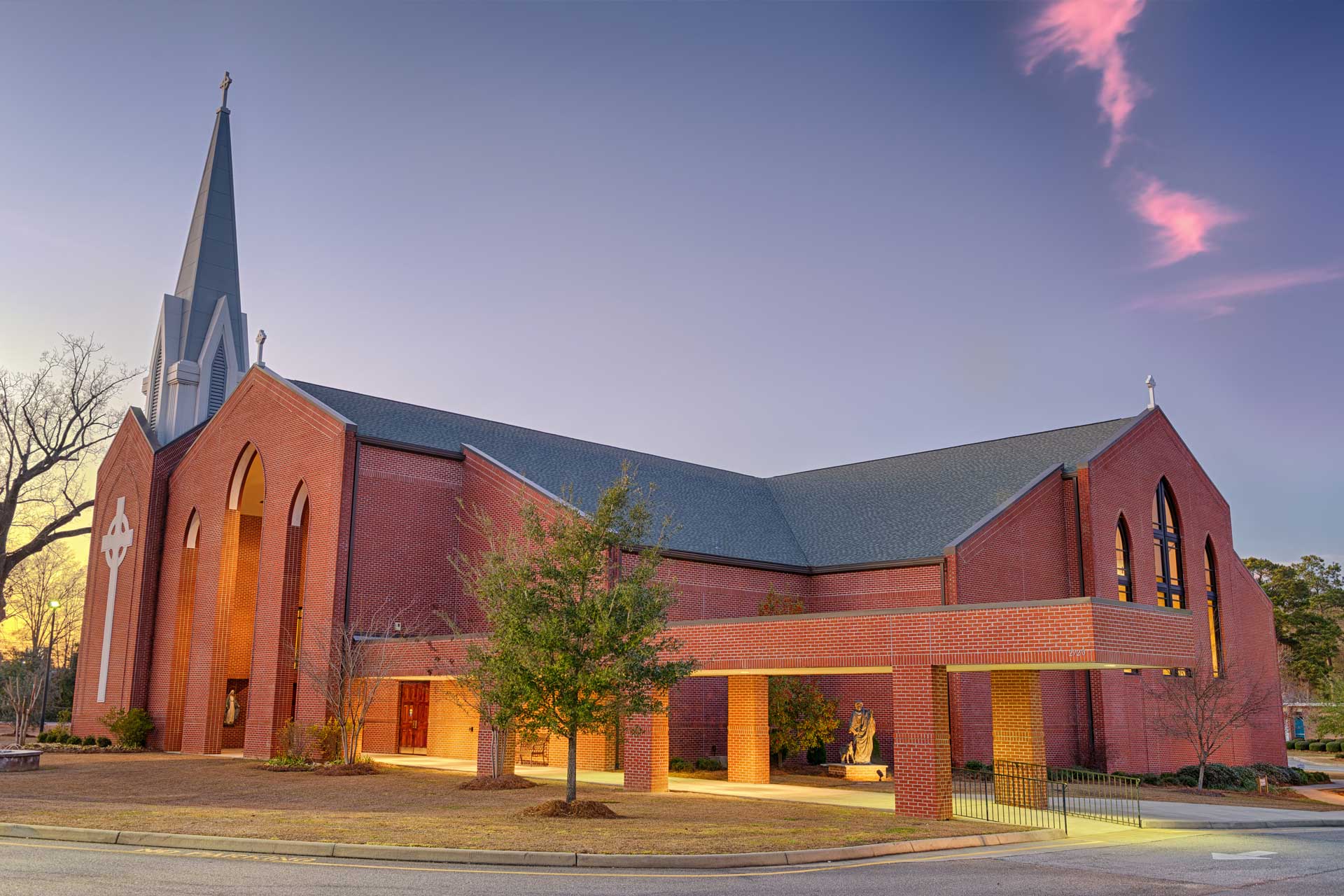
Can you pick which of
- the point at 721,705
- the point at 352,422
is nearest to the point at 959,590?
the point at 721,705

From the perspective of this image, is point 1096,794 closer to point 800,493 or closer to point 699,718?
point 699,718

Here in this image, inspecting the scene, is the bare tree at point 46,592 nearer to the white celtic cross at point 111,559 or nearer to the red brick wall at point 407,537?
the white celtic cross at point 111,559

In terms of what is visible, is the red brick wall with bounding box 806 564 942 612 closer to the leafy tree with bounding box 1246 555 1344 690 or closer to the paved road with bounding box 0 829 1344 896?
the paved road with bounding box 0 829 1344 896

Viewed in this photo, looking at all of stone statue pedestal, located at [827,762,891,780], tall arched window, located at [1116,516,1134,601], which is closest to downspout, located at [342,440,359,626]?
stone statue pedestal, located at [827,762,891,780]

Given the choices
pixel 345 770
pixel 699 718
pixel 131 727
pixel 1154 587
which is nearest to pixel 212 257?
pixel 131 727

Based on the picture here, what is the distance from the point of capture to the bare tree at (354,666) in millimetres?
29172

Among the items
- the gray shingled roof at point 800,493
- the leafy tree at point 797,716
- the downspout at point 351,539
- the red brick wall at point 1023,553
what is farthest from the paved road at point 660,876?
the gray shingled roof at point 800,493

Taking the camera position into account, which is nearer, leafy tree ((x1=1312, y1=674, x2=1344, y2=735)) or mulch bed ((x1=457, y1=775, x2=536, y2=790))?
mulch bed ((x1=457, y1=775, x2=536, y2=790))

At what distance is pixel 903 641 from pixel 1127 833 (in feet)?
16.3

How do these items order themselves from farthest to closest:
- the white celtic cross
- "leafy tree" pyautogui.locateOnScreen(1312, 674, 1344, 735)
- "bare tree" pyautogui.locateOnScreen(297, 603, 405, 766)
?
"leafy tree" pyautogui.locateOnScreen(1312, 674, 1344, 735)
the white celtic cross
"bare tree" pyautogui.locateOnScreen(297, 603, 405, 766)

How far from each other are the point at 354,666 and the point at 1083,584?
70.8 ft

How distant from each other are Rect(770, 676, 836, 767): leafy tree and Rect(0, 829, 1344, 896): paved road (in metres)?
14.7

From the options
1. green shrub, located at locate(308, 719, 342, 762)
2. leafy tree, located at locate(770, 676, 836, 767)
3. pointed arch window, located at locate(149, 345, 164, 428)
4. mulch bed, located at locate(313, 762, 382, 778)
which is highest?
pointed arch window, located at locate(149, 345, 164, 428)

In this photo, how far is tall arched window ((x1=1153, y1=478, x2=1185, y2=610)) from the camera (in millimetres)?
37375
